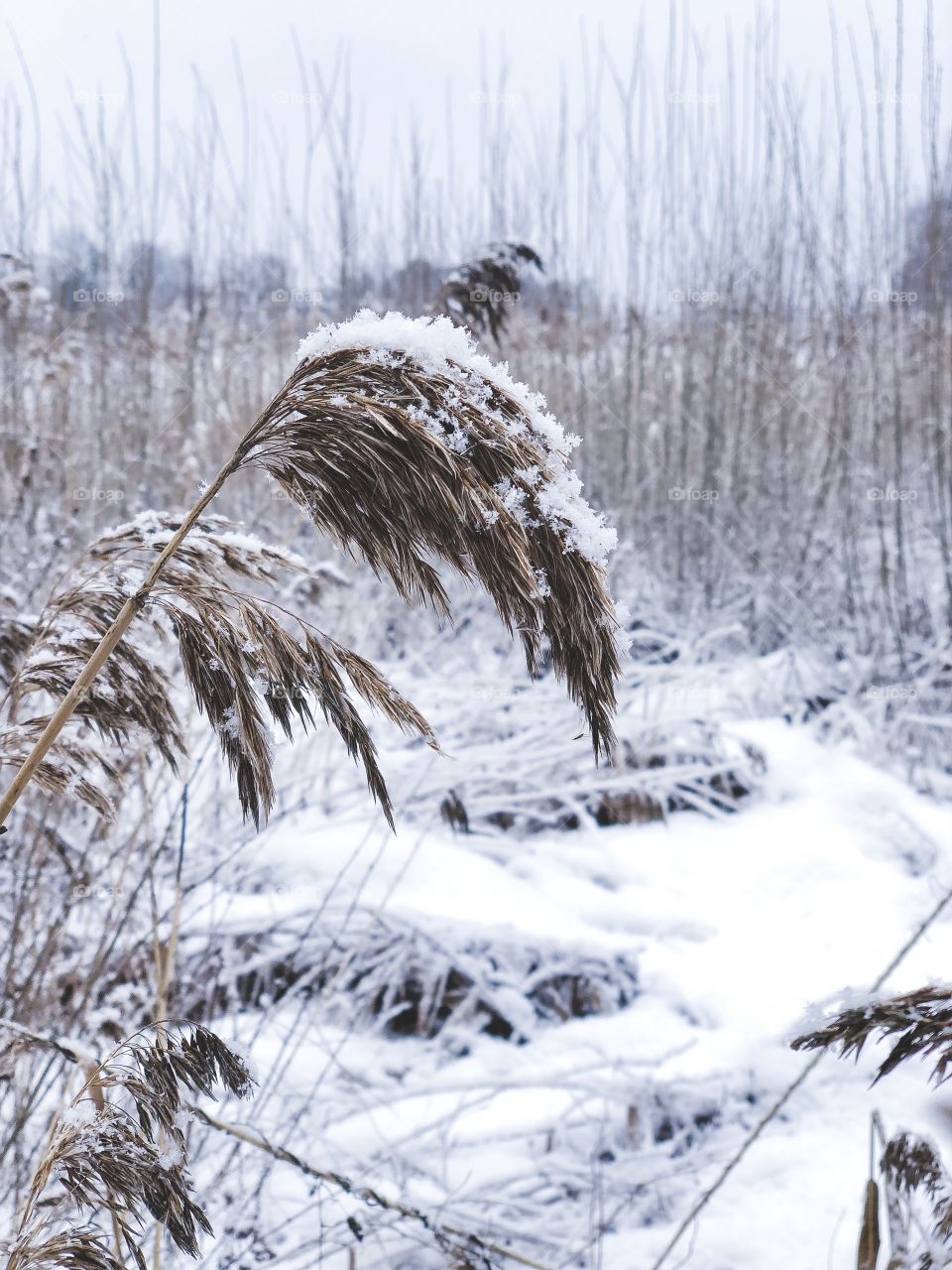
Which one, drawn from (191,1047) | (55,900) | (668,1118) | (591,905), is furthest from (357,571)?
(191,1047)

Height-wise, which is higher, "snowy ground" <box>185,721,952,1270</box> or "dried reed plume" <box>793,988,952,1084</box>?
"dried reed plume" <box>793,988,952,1084</box>

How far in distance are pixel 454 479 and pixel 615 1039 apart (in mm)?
2407

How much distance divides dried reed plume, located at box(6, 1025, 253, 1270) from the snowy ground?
3.35 ft

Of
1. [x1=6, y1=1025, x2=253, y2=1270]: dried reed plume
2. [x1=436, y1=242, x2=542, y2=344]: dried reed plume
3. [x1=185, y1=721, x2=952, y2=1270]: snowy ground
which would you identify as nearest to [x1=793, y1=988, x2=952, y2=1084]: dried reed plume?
[x1=6, y1=1025, x2=253, y2=1270]: dried reed plume

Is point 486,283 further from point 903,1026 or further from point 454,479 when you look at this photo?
point 903,1026

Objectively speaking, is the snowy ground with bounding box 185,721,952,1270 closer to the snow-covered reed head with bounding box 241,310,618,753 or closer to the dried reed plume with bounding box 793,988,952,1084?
the dried reed plume with bounding box 793,988,952,1084

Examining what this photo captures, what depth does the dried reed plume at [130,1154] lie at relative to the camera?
813mm

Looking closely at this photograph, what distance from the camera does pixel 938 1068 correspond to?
2.44ft

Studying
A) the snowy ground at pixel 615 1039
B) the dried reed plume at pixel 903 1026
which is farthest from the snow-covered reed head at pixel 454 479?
the snowy ground at pixel 615 1039

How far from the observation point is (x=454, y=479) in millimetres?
738

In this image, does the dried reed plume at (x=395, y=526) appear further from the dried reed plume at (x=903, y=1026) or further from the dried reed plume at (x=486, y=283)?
the dried reed plume at (x=486, y=283)

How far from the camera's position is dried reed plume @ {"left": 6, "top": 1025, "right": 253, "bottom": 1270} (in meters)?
0.81

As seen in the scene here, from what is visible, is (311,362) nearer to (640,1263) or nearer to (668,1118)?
(640,1263)

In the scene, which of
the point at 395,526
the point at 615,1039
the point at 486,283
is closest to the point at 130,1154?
the point at 395,526
